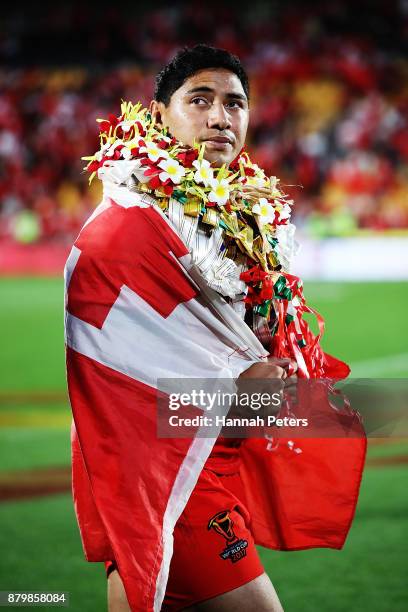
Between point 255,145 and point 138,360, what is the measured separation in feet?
64.8

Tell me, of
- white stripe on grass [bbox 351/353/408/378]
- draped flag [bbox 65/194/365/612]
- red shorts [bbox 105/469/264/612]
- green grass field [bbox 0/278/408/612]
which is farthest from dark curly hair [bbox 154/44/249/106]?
white stripe on grass [bbox 351/353/408/378]

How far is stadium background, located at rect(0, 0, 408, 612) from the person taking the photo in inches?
427

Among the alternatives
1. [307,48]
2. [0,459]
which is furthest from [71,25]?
[0,459]

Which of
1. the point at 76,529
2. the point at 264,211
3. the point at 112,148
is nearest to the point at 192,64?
the point at 112,148

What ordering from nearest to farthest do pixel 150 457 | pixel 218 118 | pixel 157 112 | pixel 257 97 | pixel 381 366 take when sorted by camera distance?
pixel 150 457 < pixel 218 118 < pixel 157 112 < pixel 381 366 < pixel 257 97

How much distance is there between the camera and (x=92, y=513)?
2830mm

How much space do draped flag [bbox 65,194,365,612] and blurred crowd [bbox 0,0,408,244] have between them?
625 inches

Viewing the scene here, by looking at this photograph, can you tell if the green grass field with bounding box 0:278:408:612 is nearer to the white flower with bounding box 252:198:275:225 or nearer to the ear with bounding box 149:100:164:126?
the white flower with bounding box 252:198:275:225

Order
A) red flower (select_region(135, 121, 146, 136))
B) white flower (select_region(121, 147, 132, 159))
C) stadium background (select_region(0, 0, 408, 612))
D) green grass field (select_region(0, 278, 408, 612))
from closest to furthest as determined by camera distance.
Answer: white flower (select_region(121, 147, 132, 159)), red flower (select_region(135, 121, 146, 136)), green grass field (select_region(0, 278, 408, 612)), stadium background (select_region(0, 0, 408, 612))

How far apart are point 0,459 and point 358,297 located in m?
9.74

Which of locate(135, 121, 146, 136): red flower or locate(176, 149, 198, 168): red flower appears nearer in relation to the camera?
locate(176, 149, 198, 168): red flower

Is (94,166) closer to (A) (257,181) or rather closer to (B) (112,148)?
(B) (112,148)

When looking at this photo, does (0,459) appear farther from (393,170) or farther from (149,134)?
(393,170)

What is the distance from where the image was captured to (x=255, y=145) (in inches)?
861
